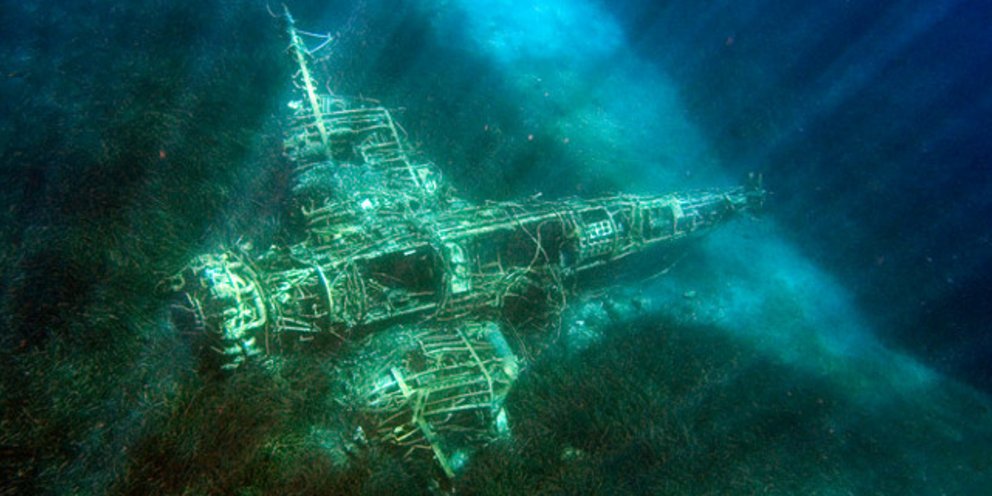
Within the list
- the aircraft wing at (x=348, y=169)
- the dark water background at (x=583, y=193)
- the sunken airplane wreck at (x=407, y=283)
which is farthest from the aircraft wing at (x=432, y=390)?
the aircraft wing at (x=348, y=169)

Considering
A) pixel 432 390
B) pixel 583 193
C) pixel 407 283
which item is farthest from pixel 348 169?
pixel 583 193

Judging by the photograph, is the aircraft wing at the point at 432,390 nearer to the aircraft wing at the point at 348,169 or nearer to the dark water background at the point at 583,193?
the dark water background at the point at 583,193

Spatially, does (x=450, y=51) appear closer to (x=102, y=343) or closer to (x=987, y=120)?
(x=102, y=343)

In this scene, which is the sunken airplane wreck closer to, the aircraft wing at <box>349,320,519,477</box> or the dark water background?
the aircraft wing at <box>349,320,519,477</box>

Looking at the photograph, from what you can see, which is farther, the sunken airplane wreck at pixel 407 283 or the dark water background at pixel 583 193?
the dark water background at pixel 583 193

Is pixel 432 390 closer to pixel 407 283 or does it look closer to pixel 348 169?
pixel 407 283

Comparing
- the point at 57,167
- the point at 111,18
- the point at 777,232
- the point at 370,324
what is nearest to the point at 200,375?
the point at 370,324
